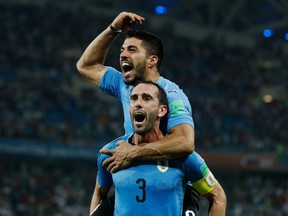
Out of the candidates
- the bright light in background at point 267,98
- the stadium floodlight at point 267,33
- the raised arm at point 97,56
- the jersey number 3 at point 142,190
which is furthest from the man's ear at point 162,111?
the stadium floodlight at point 267,33

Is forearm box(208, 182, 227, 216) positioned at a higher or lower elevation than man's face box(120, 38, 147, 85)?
lower

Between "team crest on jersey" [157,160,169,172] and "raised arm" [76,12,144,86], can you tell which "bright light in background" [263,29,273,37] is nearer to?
"raised arm" [76,12,144,86]

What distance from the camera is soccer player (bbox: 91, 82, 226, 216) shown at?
4477 millimetres

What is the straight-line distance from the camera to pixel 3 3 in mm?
29328

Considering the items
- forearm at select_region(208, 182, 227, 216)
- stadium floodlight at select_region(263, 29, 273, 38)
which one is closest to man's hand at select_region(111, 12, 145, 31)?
forearm at select_region(208, 182, 227, 216)

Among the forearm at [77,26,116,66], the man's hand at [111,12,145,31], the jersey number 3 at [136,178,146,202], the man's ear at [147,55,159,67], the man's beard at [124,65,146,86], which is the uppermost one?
the man's hand at [111,12,145,31]

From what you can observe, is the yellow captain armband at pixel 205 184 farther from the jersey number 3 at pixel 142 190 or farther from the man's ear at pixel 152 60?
the man's ear at pixel 152 60

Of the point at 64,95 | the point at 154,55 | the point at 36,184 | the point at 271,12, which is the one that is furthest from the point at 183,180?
the point at 271,12

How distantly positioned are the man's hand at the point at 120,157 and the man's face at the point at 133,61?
29.4 inches

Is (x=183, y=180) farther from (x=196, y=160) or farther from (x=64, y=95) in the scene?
(x=64, y=95)

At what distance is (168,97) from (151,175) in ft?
2.42

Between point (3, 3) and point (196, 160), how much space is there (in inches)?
1019

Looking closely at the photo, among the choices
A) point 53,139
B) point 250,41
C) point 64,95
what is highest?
point 250,41

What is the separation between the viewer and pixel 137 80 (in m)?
5.31
